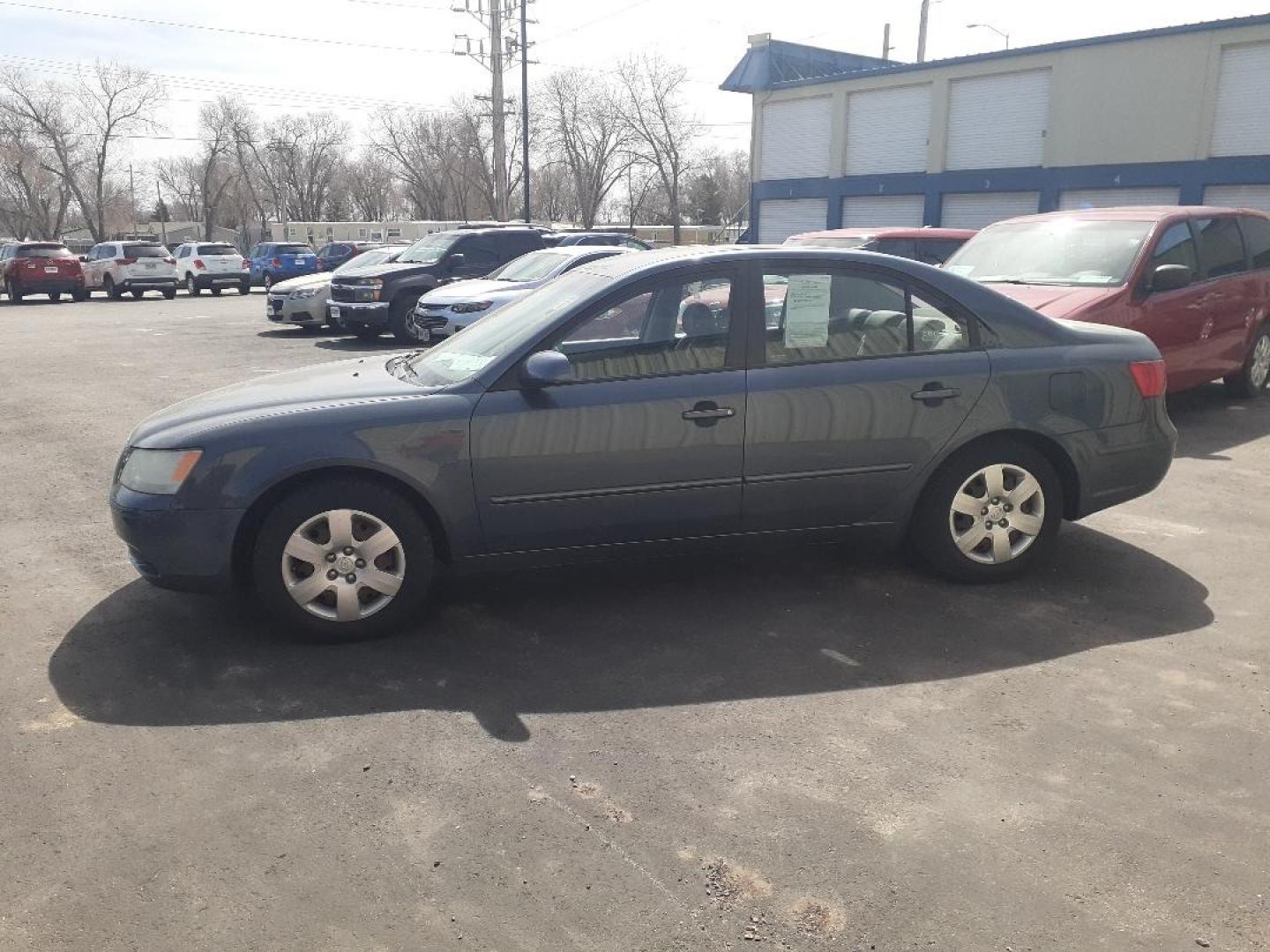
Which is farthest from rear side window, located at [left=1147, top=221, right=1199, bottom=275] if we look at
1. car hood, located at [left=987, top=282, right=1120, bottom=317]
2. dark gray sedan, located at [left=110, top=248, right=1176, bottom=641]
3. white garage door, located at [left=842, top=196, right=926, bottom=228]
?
white garage door, located at [left=842, top=196, right=926, bottom=228]

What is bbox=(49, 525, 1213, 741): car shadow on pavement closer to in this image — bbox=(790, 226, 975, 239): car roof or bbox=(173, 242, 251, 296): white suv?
bbox=(790, 226, 975, 239): car roof

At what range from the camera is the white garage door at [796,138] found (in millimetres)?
32188

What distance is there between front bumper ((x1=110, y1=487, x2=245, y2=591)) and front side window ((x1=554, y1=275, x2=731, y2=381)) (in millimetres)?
1561

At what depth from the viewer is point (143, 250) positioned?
30938 millimetres

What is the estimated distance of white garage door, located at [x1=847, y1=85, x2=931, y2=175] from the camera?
96.1 ft

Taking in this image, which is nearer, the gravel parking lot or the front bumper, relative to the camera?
the gravel parking lot

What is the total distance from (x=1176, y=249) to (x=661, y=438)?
6.32m

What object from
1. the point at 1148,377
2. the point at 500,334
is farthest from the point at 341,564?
the point at 1148,377

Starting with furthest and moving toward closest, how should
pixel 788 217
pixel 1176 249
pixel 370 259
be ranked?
1. pixel 788 217
2. pixel 370 259
3. pixel 1176 249

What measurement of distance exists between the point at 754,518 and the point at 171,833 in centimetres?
258

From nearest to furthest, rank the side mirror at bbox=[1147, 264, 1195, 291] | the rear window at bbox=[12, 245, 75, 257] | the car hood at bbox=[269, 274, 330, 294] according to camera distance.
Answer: the side mirror at bbox=[1147, 264, 1195, 291], the car hood at bbox=[269, 274, 330, 294], the rear window at bbox=[12, 245, 75, 257]

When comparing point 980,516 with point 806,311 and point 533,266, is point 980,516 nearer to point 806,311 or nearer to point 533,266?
point 806,311

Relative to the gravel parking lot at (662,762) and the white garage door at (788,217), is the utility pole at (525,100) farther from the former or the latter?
the gravel parking lot at (662,762)

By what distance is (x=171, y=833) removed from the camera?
2.94 metres
